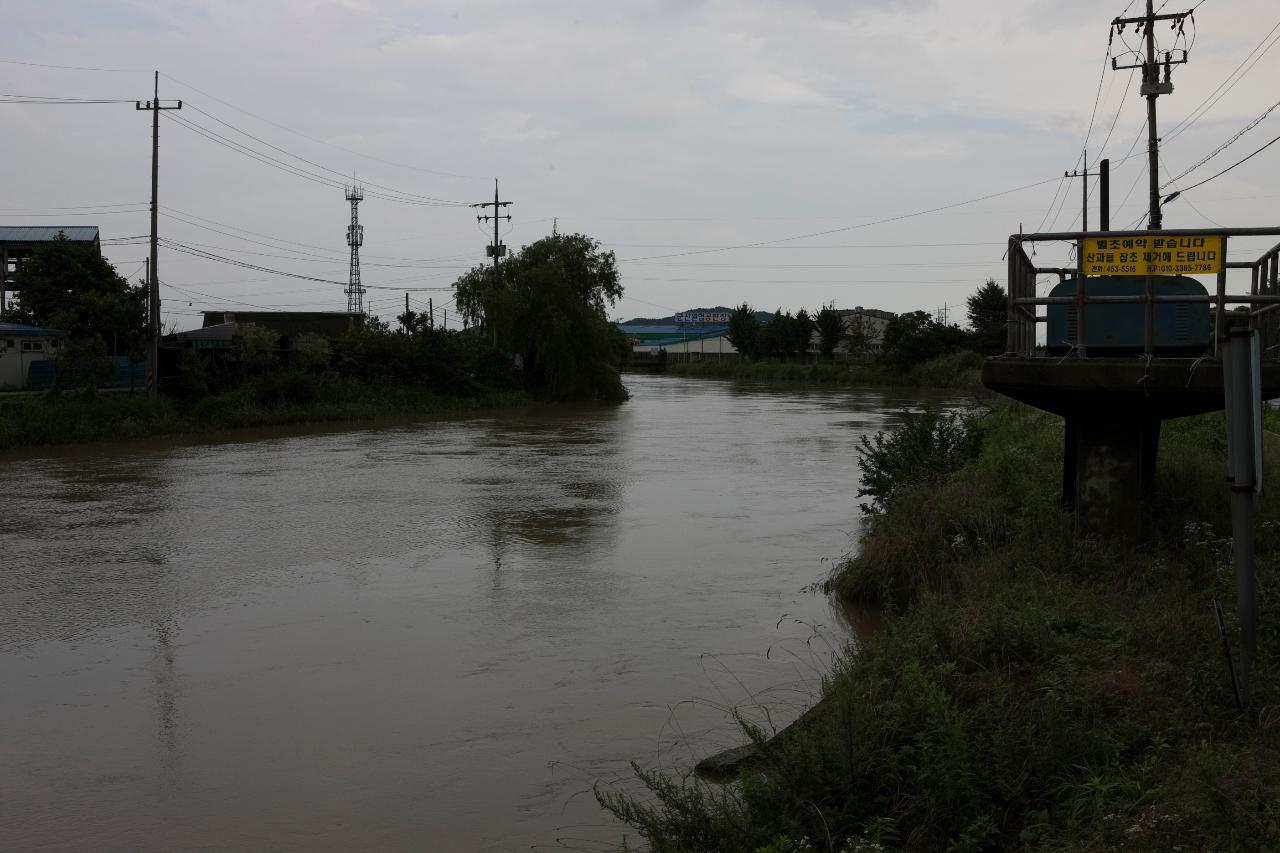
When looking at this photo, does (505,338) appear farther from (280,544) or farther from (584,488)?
(280,544)

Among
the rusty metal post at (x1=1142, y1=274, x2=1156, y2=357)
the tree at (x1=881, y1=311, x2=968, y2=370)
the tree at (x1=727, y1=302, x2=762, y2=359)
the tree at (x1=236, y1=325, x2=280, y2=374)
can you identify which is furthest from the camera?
the tree at (x1=727, y1=302, x2=762, y2=359)

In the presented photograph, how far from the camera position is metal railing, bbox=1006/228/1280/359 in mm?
8180

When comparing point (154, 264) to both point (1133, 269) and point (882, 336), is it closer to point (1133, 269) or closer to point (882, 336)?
point (1133, 269)

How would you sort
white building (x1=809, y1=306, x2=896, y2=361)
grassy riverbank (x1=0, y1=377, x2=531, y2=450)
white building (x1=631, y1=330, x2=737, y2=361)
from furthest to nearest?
white building (x1=631, y1=330, x2=737, y2=361) < white building (x1=809, y1=306, x2=896, y2=361) < grassy riverbank (x1=0, y1=377, x2=531, y2=450)

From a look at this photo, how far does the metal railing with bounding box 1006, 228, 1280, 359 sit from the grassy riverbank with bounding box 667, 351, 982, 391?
50.6 meters

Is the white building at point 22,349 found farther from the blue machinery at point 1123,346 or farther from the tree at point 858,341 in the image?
the tree at point 858,341

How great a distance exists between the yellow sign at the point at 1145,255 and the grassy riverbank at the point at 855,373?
51876 mm

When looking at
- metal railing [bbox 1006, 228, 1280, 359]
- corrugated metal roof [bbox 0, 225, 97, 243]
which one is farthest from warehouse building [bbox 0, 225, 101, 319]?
metal railing [bbox 1006, 228, 1280, 359]

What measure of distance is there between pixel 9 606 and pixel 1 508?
7770mm

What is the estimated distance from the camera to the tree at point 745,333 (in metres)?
108

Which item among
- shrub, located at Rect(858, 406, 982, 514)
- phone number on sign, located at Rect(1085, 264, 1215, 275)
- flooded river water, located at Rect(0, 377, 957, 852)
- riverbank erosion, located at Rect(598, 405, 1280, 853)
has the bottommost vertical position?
flooded river water, located at Rect(0, 377, 957, 852)

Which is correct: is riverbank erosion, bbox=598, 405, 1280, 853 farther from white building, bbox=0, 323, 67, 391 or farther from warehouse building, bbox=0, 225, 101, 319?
warehouse building, bbox=0, 225, 101, 319

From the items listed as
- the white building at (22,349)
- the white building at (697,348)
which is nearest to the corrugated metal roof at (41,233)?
the white building at (22,349)

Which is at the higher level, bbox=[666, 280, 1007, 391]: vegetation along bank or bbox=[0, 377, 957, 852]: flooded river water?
bbox=[666, 280, 1007, 391]: vegetation along bank
